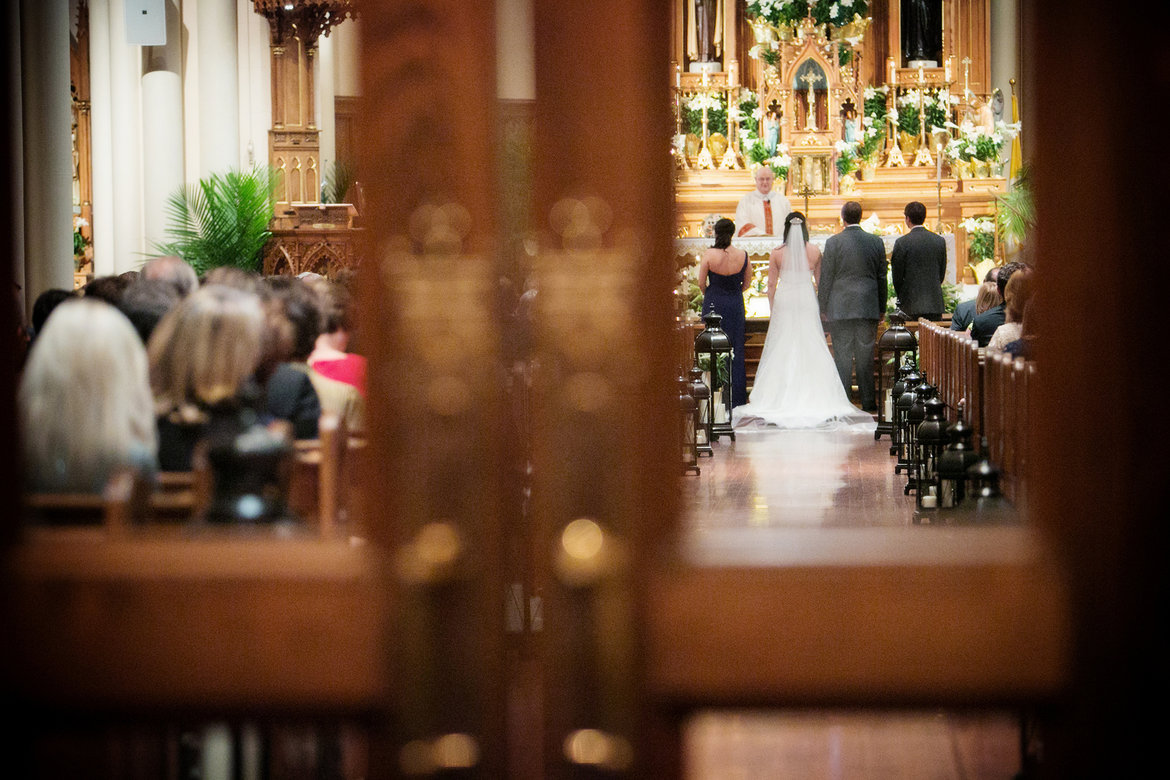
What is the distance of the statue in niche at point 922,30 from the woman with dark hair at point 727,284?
664 cm

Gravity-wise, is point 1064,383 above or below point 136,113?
below

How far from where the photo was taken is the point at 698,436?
899 centimetres

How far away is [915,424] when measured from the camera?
7.29 m

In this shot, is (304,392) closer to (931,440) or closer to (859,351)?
(931,440)

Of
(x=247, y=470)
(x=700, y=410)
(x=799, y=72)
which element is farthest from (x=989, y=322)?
(x=799, y=72)

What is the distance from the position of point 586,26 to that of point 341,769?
122cm

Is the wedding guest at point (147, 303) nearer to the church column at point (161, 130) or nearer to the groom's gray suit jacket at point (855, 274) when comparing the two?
the groom's gray suit jacket at point (855, 274)

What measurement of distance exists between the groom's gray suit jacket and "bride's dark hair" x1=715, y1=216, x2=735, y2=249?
1.32m

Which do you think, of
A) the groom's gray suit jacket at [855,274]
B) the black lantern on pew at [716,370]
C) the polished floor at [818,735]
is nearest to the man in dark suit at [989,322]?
the black lantern on pew at [716,370]

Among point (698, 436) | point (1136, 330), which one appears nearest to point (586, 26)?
point (1136, 330)

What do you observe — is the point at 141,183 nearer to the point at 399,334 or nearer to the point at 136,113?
the point at 136,113

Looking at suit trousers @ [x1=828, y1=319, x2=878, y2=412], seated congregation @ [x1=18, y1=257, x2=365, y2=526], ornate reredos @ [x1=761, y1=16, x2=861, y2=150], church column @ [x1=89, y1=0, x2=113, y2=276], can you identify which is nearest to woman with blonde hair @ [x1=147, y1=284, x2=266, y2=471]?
seated congregation @ [x1=18, y1=257, x2=365, y2=526]

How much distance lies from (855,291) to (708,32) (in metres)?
5.84

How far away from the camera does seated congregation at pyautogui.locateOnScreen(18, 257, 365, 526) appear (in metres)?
1.73
